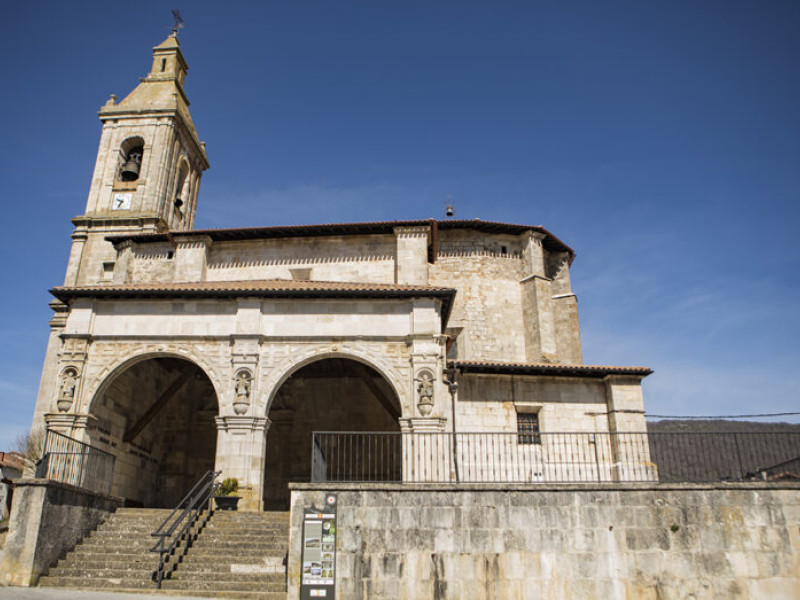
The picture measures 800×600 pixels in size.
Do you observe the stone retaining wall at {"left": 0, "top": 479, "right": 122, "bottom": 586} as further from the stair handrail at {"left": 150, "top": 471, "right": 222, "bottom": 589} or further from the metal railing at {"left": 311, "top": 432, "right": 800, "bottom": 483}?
the metal railing at {"left": 311, "top": 432, "right": 800, "bottom": 483}

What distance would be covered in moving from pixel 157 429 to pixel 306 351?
25.2 feet

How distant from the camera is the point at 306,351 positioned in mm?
16453

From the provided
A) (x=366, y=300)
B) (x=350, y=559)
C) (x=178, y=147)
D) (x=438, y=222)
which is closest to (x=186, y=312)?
(x=366, y=300)

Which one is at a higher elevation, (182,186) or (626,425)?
(182,186)

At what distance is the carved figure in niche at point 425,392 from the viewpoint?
51.3ft

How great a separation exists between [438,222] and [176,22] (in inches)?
945

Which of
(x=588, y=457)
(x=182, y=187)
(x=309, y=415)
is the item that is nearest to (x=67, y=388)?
(x=309, y=415)

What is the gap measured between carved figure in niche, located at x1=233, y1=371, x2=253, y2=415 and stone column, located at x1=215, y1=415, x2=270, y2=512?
0.22 m

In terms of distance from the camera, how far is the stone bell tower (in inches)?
1161

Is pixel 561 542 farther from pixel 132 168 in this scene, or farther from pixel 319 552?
pixel 132 168

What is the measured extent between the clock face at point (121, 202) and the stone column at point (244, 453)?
18942 millimetres

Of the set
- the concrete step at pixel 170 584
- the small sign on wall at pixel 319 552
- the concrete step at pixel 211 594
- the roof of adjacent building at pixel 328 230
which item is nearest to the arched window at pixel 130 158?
the roof of adjacent building at pixel 328 230

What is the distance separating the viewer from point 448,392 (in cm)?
1711

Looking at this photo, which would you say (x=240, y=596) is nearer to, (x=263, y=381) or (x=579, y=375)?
(x=263, y=381)
